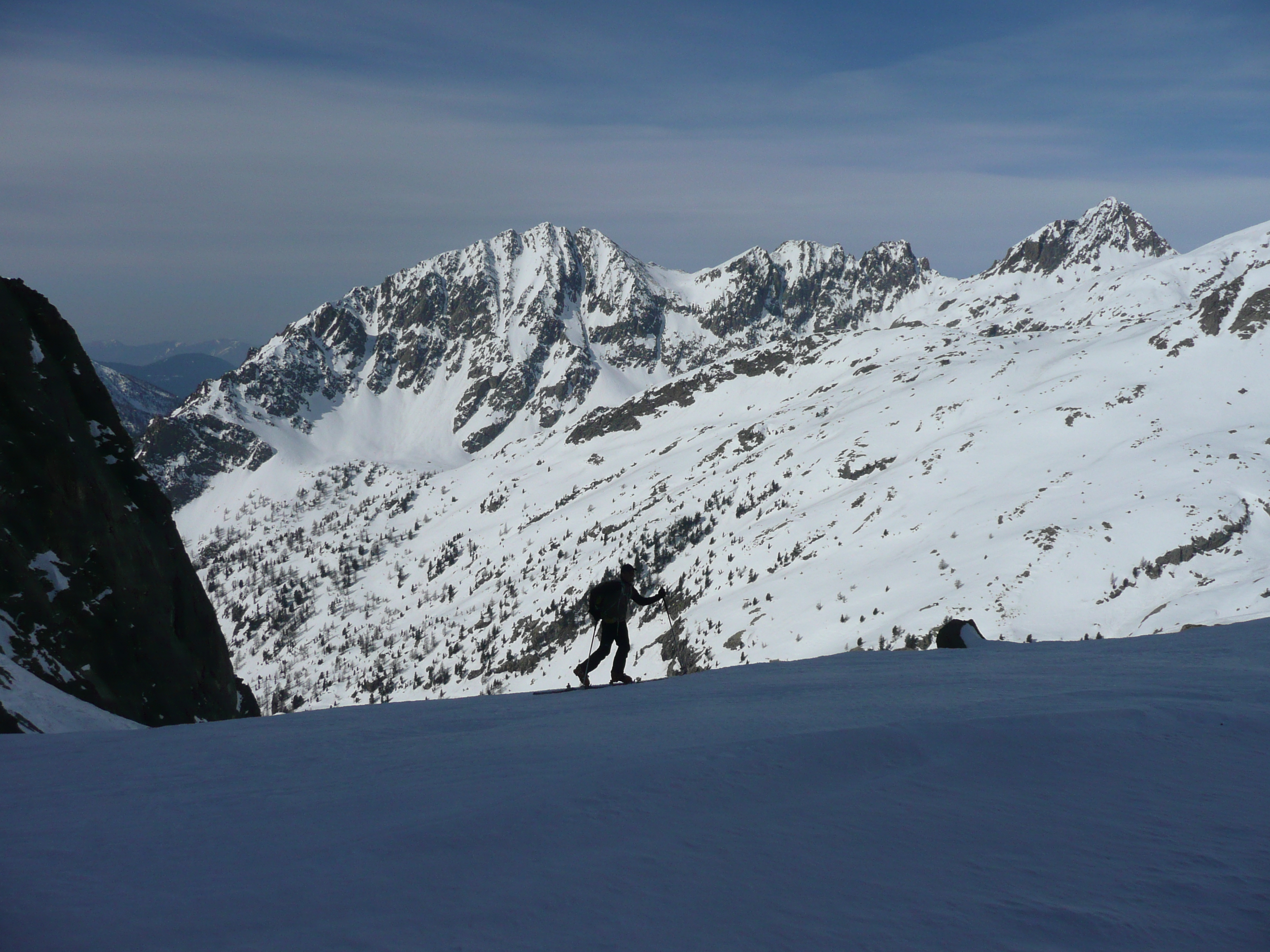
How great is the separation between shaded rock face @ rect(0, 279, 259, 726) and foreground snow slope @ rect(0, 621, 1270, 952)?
13447 millimetres

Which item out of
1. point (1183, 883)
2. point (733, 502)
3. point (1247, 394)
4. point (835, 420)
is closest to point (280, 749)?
point (1183, 883)

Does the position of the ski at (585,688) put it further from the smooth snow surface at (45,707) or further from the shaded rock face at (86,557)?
the shaded rock face at (86,557)

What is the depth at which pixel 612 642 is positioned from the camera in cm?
1312

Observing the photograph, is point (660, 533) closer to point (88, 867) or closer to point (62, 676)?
point (62, 676)

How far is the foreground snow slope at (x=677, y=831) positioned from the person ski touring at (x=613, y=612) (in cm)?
480

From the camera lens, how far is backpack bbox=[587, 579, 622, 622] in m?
13.1

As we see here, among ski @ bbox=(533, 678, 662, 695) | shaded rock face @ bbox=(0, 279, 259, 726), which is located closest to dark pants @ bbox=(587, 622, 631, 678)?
ski @ bbox=(533, 678, 662, 695)

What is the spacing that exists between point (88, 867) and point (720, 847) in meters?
3.60

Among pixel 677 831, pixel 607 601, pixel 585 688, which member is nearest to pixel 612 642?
pixel 607 601

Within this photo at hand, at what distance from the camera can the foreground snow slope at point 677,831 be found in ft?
11.3

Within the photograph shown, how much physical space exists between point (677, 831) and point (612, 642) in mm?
8649

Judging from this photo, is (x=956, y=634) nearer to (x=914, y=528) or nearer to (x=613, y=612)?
(x=613, y=612)

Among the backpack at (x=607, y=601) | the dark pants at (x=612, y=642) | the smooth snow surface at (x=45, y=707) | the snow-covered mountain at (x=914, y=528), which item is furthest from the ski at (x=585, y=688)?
the snow-covered mountain at (x=914, y=528)

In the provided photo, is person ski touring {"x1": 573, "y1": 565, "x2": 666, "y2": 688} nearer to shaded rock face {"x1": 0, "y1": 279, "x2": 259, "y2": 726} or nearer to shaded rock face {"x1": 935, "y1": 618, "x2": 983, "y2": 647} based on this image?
shaded rock face {"x1": 935, "y1": 618, "x2": 983, "y2": 647}
